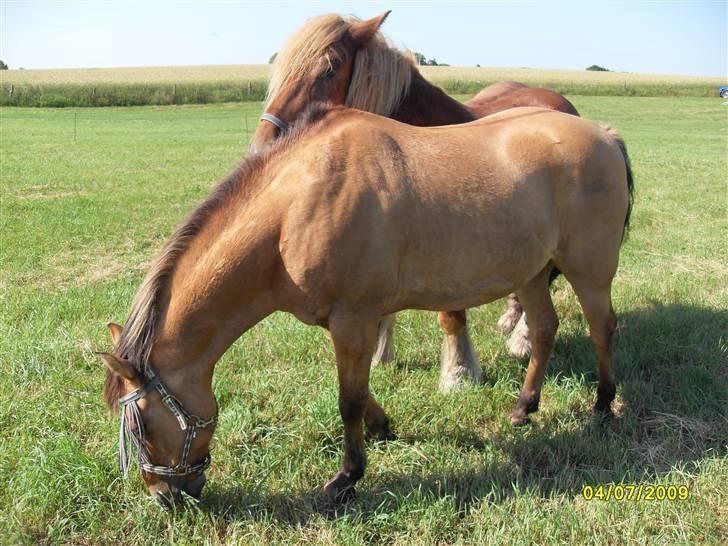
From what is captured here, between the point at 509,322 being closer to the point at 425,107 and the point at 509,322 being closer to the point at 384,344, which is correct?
the point at 384,344

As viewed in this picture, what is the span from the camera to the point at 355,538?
107 inches

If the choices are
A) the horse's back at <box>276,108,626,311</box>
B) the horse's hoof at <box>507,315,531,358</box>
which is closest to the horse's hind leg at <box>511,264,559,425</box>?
the horse's back at <box>276,108,626,311</box>

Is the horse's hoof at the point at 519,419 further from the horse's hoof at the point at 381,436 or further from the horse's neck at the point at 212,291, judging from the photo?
the horse's neck at the point at 212,291

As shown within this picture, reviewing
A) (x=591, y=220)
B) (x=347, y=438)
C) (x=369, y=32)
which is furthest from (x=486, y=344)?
(x=369, y=32)

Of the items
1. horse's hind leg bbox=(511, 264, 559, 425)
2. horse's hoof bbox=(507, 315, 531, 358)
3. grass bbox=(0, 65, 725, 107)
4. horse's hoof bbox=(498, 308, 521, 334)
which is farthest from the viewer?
grass bbox=(0, 65, 725, 107)

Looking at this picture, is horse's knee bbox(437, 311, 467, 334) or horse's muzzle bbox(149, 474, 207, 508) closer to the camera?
horse's muzzle bbox(149, 474, 207, 508)

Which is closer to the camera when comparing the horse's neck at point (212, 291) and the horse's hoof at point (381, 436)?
the horse's neck at point (212, 291)

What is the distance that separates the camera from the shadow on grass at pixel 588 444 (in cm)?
304

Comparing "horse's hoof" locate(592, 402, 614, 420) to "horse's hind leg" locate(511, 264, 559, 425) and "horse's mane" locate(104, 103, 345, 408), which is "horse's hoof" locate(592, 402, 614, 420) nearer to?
"horse's hind leg" locate(511, 264, 559, 425)

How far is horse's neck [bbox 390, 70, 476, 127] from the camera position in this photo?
456cm

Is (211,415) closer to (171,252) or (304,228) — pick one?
(171,252)

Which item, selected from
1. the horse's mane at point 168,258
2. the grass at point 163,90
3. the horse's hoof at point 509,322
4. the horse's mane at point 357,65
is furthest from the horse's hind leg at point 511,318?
the grass at point 163,90
